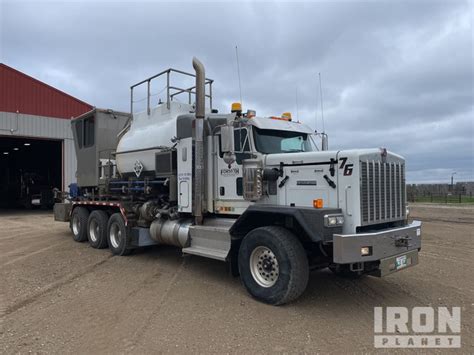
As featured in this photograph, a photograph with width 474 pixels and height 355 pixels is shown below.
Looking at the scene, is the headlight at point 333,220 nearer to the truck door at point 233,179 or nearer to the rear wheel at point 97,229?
the truck door at point 233,179

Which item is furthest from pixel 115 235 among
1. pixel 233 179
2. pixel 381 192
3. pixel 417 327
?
pixel 417 327

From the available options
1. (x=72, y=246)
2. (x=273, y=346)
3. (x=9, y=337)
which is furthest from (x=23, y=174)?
(x=273, y=346)

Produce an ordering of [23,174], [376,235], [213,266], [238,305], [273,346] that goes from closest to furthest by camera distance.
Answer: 1. [273,346]
2. [376,235]
3. [238,305]
4. [213,266]
5. [23,174]

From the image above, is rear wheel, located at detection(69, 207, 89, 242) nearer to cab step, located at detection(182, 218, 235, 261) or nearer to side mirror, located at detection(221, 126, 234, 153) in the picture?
cab step, located at detection(182, 218, 235, 261)

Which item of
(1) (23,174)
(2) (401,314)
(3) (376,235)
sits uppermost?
(1) (23,174)

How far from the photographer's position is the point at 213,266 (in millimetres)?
8117

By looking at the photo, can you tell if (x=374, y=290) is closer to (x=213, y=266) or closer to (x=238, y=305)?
(x=238, y=305)

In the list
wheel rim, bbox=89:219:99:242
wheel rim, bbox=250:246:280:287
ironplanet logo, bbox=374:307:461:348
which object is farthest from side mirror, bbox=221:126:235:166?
wheel rim, bbox=89:219:99:242

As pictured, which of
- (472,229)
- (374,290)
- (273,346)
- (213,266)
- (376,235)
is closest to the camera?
(273,346)

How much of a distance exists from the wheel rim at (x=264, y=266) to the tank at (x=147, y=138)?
3.58 m

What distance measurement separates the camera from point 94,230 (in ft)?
34.9

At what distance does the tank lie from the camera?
28.5 ft

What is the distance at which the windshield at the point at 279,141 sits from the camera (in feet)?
22.2

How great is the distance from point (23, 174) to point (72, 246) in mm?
21708
